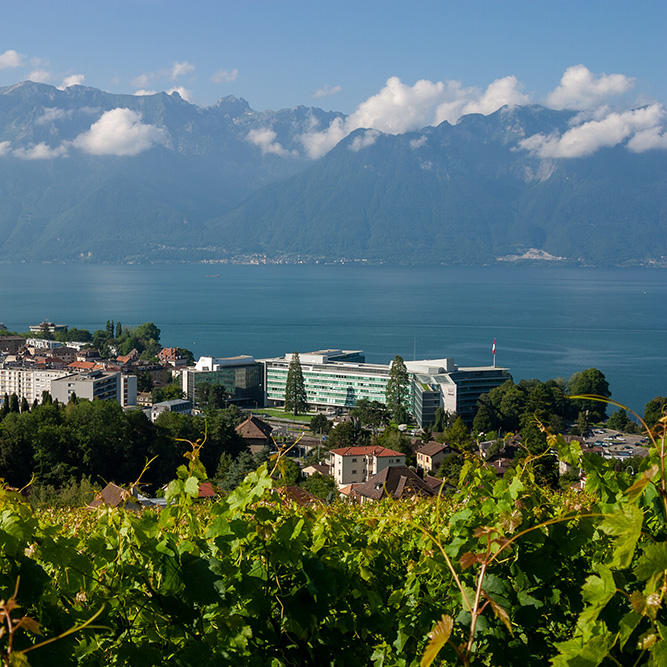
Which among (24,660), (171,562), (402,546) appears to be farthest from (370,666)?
(24,660)

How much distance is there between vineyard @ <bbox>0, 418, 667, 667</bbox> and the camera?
1688 millimetres

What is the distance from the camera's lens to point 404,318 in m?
82.8

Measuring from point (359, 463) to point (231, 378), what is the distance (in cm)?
2482

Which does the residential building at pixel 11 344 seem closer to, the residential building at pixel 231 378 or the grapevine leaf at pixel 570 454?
the residential building at pixel 231 378

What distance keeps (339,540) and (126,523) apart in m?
0.73

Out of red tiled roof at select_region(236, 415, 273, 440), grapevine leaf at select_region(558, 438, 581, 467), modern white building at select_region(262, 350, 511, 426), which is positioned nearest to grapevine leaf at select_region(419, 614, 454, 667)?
grapevine leaf at select_region(558, 438, 581, 467)

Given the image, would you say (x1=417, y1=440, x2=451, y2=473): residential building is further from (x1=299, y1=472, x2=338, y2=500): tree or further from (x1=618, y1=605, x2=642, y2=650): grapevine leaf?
(x1=618, y1=605, x2=642, y2=650): grapevine leaf

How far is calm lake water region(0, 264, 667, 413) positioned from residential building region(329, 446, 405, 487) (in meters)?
21.0

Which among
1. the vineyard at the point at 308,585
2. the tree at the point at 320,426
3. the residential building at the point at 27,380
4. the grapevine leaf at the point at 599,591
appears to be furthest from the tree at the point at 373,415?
the grapevine leaf at the point at 599,591

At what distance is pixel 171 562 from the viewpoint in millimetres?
1885

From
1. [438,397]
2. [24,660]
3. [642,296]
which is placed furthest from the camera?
[642,296]

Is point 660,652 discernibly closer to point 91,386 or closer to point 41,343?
point 91,386

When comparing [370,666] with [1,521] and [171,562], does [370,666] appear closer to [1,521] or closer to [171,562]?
[171,562]

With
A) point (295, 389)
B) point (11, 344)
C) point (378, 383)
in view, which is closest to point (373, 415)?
point (295, 389)
